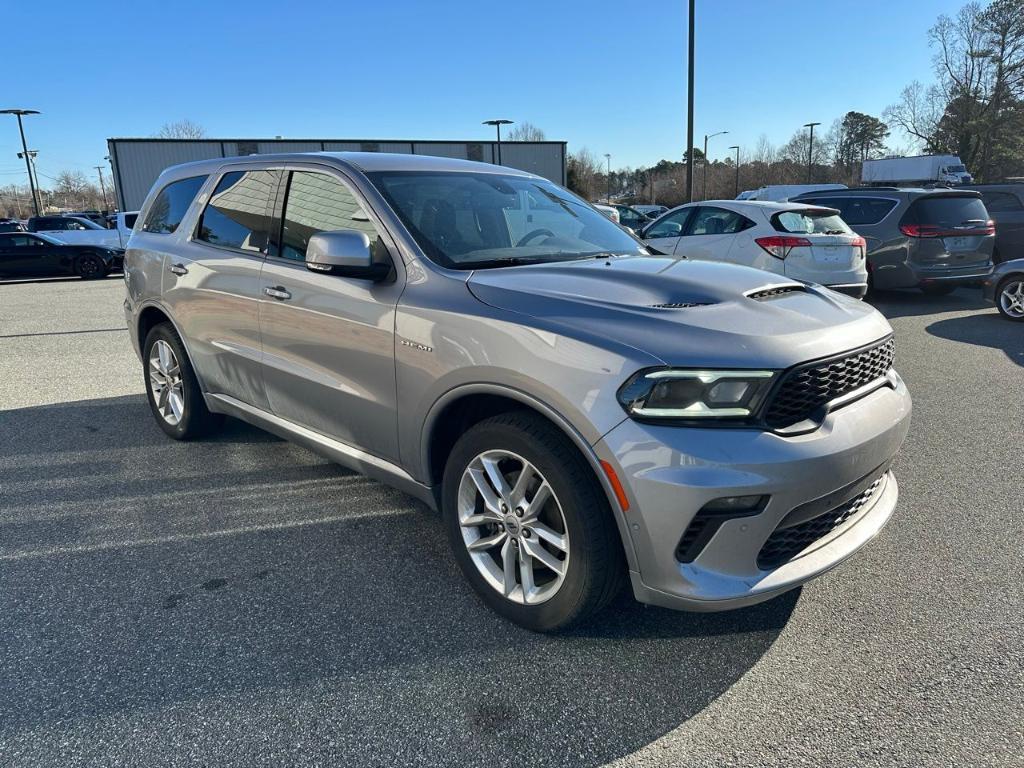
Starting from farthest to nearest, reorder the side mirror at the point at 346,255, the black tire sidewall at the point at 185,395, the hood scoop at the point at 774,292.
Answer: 1. the black tire sidewall at the point at 185,395
2. the side mirror at the point at 346,255
3. the hood scoop at the point at 774,292

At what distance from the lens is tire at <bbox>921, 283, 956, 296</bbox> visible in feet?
33.1

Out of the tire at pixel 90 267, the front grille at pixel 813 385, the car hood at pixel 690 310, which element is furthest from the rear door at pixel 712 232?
the tire at pixel 90 267

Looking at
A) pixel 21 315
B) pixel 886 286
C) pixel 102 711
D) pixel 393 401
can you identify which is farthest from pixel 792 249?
pixel 21 315

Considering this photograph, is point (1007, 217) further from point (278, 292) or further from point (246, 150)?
point (246, 150)

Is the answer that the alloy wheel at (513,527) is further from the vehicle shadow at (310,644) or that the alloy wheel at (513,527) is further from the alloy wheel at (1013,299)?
the alloy wheel at (1013,299)

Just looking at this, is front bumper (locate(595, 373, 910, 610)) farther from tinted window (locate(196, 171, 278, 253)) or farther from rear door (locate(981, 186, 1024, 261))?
rear door (locate(981, 186, 1024, 261))

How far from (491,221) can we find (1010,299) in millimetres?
8321

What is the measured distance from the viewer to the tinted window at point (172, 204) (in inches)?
178

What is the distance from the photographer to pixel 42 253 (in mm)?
17734

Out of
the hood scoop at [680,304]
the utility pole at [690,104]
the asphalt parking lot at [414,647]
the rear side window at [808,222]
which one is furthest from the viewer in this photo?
the utility pole at [690,104]

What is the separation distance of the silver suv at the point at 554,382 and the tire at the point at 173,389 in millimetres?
786

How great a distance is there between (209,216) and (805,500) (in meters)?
3.65

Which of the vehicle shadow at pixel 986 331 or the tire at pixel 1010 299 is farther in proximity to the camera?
the tire at pixel 1010 299

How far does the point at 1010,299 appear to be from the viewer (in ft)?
29.0
